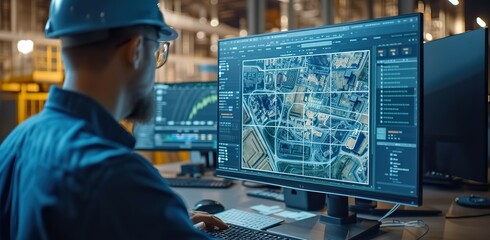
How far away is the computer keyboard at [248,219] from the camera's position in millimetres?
1295

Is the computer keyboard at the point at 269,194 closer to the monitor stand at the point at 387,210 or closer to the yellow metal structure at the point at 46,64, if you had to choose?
the monitor stand at the point at 387,210

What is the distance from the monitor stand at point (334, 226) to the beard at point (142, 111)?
473 millimetres

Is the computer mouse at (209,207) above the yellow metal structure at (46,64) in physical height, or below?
below

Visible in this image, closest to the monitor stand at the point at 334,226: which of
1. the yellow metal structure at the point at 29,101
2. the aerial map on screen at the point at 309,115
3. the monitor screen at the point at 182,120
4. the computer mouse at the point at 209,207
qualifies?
the aerial map on screen at the point at 309,115

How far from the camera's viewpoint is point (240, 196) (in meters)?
1.75

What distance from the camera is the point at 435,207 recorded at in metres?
1.50

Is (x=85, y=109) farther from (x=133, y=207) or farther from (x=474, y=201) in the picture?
(x=474, y=201)

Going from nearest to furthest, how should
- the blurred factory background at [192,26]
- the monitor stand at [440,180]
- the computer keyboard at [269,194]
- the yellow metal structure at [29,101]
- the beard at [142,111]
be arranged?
the beard at [142,111], the computer keyboard at [269,194], the monitor stand at [440,180], the blurred factory background at [192,26], the yellow metal structure at [29,101]

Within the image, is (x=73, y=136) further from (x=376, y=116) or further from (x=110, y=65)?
(x=376, y=116)

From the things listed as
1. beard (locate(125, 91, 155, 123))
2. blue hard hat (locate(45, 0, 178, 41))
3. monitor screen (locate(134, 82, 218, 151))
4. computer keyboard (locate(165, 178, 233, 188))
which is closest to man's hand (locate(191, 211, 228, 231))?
beard (locate(125, 91, 155, 123))

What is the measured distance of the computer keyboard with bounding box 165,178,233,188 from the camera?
194cm

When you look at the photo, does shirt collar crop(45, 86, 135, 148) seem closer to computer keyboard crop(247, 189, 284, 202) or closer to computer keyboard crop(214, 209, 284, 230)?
computer keyboard crop(214, 209, 284, 230)

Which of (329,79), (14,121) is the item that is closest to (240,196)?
(329,79)

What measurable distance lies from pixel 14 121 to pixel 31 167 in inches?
80.2
